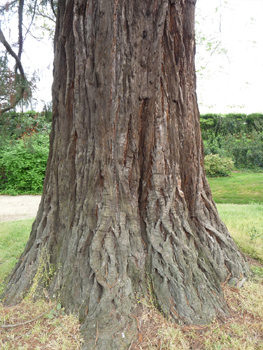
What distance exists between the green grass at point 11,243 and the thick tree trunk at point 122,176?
1058mm

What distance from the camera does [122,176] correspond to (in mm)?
2453

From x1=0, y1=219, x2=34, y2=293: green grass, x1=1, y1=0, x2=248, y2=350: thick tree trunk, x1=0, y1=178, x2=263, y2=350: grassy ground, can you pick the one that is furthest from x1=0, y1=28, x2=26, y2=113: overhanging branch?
x1=0, y1=178, x2=263, y2=350: grassy ground

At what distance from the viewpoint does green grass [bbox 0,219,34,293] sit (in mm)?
3693

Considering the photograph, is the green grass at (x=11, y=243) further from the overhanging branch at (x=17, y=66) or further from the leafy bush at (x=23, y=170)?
the leafy bush at (x=23, y=170)

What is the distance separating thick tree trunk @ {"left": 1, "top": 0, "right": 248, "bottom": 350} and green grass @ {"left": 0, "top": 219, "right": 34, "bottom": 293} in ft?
3.47

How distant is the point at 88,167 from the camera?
8.22 ft

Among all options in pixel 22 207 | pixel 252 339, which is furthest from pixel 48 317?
pixel 22 207

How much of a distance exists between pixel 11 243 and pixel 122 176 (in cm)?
332

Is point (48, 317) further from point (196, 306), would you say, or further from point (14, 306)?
point (196, 306)

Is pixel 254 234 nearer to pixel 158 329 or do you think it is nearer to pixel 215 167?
pixel 158 329

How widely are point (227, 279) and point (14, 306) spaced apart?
2095 mm

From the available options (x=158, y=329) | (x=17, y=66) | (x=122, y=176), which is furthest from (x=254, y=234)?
(x=17, y=66)

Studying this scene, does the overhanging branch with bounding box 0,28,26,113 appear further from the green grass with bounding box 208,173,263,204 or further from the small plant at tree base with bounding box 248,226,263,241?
the green grass with bounding box 208,173,263,204

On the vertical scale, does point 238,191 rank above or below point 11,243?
above
